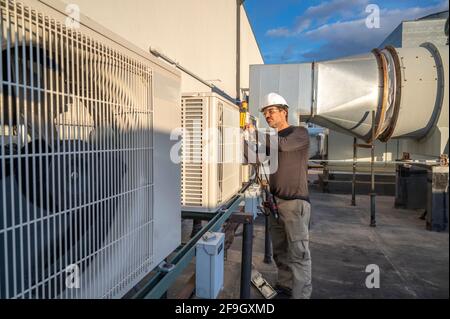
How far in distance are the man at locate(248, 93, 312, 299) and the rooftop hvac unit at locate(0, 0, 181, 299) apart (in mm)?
1365

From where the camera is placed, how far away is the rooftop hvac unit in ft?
2.04

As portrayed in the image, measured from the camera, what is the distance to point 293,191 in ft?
7.61

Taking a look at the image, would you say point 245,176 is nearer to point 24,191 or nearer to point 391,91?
point 391,91

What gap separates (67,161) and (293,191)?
187 centimetres

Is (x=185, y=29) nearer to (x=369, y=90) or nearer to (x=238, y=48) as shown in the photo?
(x=369, y=90)

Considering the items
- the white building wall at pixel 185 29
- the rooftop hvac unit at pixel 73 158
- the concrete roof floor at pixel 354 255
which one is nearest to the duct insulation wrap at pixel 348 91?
the concrete roof floor at pixel 354 255

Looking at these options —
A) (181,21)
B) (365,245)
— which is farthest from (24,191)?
(365,245)

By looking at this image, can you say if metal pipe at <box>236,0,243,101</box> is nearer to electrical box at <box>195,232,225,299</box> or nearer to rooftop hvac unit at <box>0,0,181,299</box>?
electrical box at <box>195,232,225,299</box>

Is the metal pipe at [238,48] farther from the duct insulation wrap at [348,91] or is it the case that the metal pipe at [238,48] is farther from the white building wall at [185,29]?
the duct insulation wrap at [348,91]

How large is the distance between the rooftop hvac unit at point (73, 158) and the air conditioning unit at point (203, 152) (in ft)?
1.88

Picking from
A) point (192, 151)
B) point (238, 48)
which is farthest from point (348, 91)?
point (238, 48)

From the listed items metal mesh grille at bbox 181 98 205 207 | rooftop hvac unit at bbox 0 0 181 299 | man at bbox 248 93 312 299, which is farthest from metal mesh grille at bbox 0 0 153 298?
man at bbox 248 93 312 299

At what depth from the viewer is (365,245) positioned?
405 cm

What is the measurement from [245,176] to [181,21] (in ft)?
7.53
